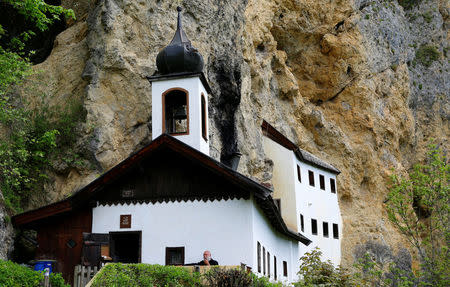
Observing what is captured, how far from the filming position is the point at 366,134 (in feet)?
155

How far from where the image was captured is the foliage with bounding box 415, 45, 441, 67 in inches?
2238

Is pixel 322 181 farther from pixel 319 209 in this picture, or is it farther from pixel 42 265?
pixel 42 265

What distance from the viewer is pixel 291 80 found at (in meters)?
44.7

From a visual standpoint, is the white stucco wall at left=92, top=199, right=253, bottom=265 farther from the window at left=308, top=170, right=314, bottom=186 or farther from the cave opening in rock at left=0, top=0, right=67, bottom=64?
the window at left=308, top=170, right=314, bottom=186

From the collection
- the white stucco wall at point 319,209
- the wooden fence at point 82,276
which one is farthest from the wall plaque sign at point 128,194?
the white stucco wall at point 319,209

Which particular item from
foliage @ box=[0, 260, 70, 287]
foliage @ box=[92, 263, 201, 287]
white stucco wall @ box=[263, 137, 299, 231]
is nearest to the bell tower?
foliage @ box=[92, 263, 201, 287]

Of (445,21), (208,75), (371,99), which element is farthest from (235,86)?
(445,21)

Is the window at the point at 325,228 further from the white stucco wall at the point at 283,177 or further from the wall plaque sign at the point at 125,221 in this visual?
the wall plaque sign at the point at 125,221

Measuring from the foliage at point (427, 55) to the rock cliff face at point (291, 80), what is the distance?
104 millimetres

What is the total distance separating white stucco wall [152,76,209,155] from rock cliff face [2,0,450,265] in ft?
16.4

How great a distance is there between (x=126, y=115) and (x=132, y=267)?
14348 millimetres

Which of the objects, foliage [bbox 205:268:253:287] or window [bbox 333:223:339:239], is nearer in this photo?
foliage [bbox 205:268:253:287]

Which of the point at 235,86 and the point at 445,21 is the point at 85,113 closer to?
the point at 235,86

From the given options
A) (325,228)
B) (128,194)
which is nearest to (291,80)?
(325,228)
